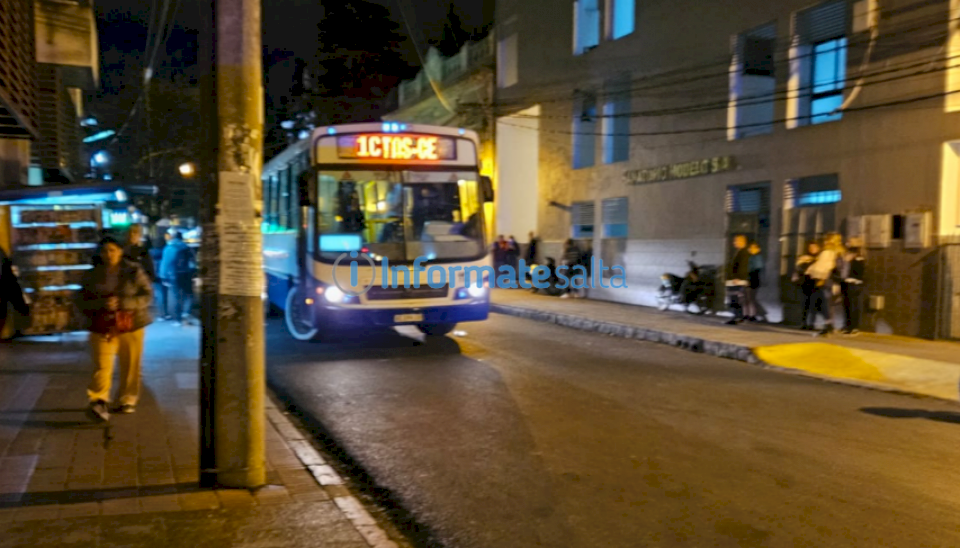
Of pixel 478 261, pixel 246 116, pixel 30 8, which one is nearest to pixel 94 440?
pixel 246 116

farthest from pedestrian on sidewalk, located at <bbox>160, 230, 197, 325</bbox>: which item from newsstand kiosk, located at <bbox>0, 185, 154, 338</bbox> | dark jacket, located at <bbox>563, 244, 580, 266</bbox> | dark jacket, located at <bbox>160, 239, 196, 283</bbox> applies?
dark jacket, located at <bbox>563, 244, 580, 266</bbox>

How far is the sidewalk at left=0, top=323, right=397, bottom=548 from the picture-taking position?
448 cm

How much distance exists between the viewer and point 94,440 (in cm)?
638

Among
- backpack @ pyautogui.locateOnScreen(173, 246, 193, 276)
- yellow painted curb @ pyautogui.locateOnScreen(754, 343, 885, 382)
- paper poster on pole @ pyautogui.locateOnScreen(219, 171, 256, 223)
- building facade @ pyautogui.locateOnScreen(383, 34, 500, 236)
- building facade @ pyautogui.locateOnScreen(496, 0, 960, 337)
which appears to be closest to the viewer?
paper poster on pole @ pyautogui.locateOnScreen(219, 171, 256, 223)

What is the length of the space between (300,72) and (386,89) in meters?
4.69

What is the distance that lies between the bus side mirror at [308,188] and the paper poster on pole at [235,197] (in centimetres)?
599

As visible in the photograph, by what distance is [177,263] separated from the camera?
13.6 meters

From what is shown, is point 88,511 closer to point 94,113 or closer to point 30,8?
point 30,8

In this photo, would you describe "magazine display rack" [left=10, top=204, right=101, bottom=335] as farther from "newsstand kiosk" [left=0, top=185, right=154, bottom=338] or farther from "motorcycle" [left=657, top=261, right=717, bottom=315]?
"motorcycle" [left=657, top=261, right=717, bottom=315]

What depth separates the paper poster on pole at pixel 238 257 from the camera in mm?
4965

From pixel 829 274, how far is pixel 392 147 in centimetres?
768

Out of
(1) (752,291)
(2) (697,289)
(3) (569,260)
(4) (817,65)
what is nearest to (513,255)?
(3) (569,260)

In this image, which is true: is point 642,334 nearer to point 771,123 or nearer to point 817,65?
point 771,123

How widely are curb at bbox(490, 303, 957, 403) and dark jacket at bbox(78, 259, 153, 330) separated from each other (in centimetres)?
842
